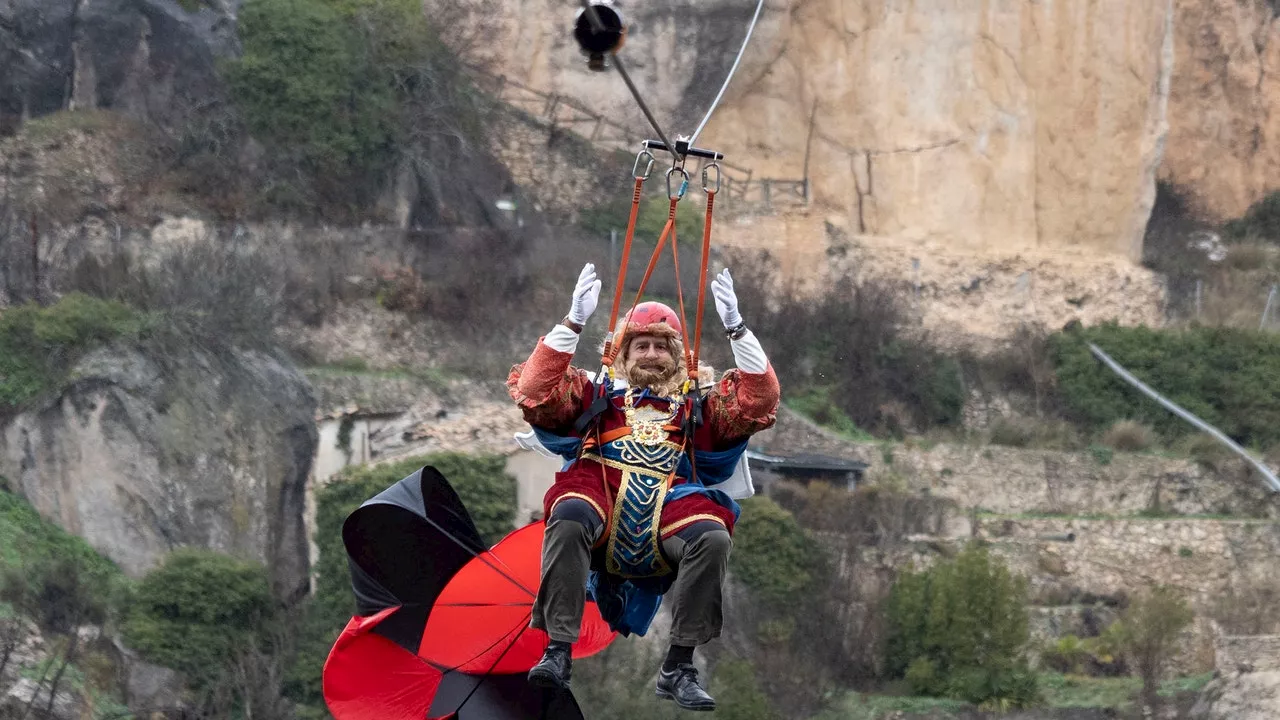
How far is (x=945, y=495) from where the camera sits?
86.0 ft

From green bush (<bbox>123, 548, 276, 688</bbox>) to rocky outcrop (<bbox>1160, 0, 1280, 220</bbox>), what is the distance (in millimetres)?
16992

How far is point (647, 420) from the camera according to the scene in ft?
27.7

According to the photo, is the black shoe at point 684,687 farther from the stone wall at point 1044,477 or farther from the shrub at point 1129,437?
the shrub at point 1129,437

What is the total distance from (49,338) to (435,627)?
14566mm

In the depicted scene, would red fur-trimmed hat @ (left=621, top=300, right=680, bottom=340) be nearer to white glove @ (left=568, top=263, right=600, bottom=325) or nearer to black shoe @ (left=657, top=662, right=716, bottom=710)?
white glove @ (left=568, top=263, right=600, bottom=325)

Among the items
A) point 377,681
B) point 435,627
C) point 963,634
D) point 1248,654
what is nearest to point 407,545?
point 435,627

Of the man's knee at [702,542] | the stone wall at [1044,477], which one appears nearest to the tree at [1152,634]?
the stone wall at [1044,477]

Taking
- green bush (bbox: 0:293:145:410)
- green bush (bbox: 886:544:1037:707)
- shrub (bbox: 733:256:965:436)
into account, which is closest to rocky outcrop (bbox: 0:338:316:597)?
green bush (bbox: 0:293:145:410)

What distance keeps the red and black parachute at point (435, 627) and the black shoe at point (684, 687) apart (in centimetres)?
131

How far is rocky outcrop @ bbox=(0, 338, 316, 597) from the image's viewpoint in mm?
22406

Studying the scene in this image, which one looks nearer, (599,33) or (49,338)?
(599,33)

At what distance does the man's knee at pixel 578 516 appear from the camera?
8.02m

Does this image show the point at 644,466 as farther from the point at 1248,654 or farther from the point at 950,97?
the point at 950,97

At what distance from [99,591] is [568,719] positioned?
12.9 meters
